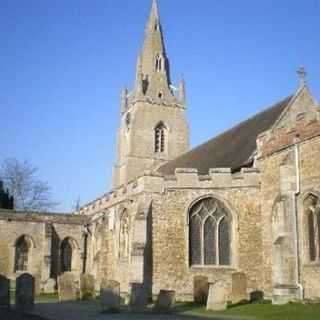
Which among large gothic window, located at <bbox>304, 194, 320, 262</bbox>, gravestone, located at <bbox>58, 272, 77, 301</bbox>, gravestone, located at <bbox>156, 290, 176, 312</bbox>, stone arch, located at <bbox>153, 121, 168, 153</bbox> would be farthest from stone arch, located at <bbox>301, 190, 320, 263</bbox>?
stone arch, located at <bbox>153, 121, 168, 153</bbox>

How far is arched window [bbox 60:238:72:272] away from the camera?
1336 inches

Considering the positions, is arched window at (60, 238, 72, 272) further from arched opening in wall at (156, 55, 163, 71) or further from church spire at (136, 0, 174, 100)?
arched opening in wall at (156, 55, 163, 71)

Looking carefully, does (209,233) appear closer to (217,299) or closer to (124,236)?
(124,236)

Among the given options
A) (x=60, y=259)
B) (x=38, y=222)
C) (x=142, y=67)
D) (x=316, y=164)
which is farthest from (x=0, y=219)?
(x=142, y=67)

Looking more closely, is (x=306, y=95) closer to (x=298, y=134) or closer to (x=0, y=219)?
(x=298, y=134)

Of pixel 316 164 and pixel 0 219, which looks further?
pixel 0 219

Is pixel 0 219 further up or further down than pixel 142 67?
further down

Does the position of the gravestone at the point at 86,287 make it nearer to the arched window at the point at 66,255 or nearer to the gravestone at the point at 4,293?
the gravestone at the point at 4,293

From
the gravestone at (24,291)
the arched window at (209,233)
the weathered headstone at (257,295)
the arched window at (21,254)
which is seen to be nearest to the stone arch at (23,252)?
the arched window at (21,254)

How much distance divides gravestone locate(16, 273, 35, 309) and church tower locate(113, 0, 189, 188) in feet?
99.5

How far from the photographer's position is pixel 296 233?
20.0m

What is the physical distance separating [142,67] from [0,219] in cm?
2447

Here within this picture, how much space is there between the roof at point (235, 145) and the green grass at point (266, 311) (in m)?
8.16

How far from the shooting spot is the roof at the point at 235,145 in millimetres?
25828
